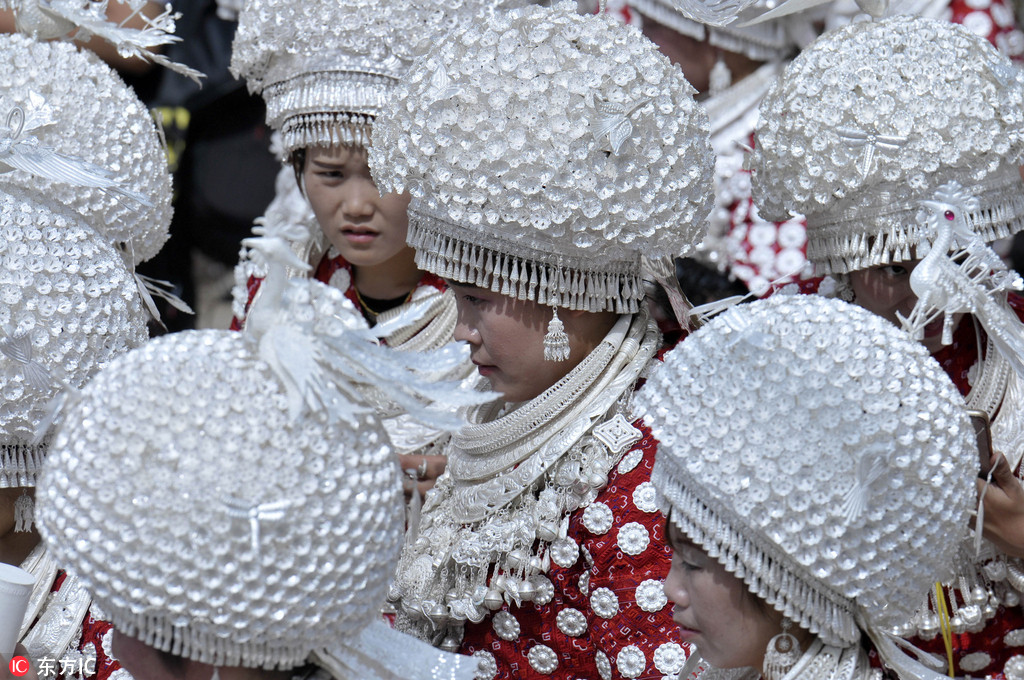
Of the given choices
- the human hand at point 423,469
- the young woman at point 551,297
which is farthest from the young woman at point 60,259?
the human hand at point 423,469

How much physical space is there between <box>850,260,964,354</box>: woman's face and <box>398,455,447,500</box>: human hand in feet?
3.59

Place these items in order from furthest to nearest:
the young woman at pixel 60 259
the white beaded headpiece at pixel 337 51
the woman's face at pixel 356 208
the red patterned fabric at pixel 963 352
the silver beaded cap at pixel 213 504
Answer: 1. the woman's face at pixel 356 208
2. the white beaded headpiece at pixel 337 51
3. the red patterned fabric at pixel 963 352
4. the young woman at pixel 60 259
5. the silver beaded cap at pixel 213 504

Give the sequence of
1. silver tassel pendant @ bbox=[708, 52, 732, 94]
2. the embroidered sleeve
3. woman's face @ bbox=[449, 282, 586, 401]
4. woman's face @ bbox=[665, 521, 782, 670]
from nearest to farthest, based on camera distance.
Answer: woman's face @ bbox=[665, 521, 782, 670] → the embroidered sleeve → woman's face @ bbox=[449, 282, 586, 401] → silver tassel pendant @ bbox=[708, 52, 732, 94]

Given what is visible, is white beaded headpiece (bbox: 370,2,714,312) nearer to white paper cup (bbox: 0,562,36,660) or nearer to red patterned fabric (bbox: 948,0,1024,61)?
white paper cup (bbox: 0,562,36,660)

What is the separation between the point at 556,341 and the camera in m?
2.77

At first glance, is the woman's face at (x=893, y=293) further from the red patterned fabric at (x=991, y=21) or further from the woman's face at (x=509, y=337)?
the red patterned fabric at (x=991, y=21)

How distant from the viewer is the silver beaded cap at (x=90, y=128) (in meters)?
3.00

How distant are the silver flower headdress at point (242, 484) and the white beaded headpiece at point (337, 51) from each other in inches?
69.8

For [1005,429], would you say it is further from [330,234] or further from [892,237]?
[330,234]

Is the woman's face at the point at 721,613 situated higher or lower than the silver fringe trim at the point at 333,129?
lower

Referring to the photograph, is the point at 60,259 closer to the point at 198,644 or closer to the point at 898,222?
the point at 198,644

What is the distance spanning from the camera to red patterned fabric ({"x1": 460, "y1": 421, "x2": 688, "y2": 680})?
2.58m

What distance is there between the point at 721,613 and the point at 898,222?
3.37 feet

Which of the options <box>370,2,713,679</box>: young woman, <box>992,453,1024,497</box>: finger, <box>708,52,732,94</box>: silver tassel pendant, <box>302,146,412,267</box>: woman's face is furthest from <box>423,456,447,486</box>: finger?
<box>708,52,732,94</box>: silver tassel pendant
